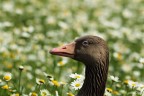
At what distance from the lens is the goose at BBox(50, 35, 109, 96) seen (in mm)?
5520

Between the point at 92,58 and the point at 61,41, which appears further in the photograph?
the point at 61,41

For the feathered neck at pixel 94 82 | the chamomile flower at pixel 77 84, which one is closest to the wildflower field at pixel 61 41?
the chamomile flower at pixel 77 84

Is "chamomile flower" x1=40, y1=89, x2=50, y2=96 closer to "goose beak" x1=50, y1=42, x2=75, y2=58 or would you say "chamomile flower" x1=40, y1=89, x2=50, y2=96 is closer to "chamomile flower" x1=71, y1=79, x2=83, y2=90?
"chamomile flower" x1=71, y1=79, x2=83, y2=90

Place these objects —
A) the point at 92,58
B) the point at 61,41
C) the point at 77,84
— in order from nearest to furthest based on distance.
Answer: the point at 92,58 < the point at 77,84 < the point at 61,41

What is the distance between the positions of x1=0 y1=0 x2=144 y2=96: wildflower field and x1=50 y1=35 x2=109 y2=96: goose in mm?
494

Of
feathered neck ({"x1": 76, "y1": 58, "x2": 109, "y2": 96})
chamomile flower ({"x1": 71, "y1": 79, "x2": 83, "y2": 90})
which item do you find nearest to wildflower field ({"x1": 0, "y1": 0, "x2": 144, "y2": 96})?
chamomile flower ({"x1": 71, "y1": 79, "x2": 83, "y2": 90})

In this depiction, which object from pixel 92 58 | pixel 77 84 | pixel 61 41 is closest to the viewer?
pixel 92 58

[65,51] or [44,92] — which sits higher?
[65,51]

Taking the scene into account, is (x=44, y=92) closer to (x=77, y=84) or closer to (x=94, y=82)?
(x=77, y=84)

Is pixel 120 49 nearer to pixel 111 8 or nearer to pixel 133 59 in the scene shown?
pixel 133 59

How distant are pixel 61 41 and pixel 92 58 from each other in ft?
13.6

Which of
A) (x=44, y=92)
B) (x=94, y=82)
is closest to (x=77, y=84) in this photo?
(x=44, y=92)

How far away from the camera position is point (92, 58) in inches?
219

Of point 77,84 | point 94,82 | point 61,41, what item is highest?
point 61,41
